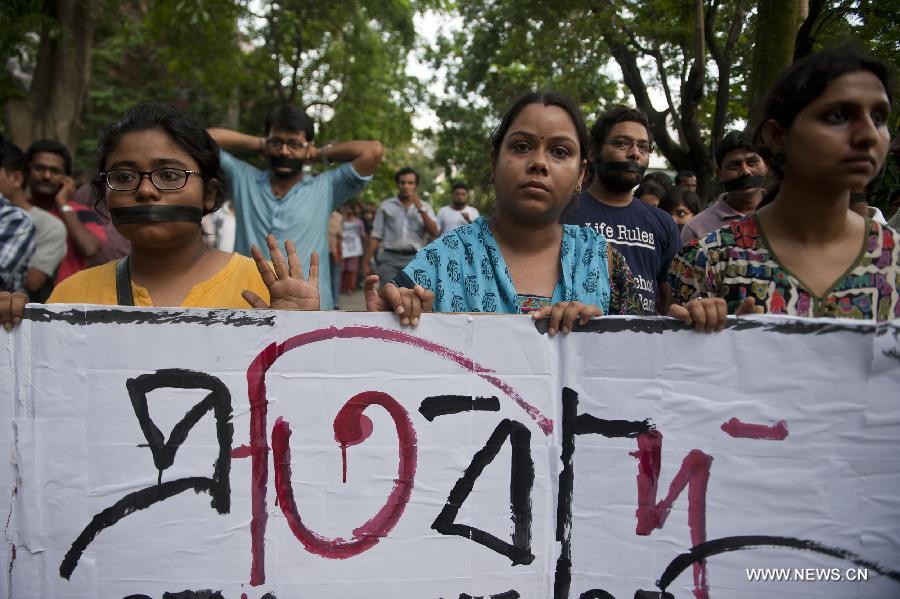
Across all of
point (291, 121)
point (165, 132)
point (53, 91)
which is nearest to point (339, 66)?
point (53, 91)

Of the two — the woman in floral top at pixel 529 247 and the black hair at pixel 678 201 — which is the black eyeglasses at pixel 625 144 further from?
the black hair at pixel 678 201

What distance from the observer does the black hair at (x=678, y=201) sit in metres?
6.46

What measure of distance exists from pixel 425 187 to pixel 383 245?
4056 centimetres

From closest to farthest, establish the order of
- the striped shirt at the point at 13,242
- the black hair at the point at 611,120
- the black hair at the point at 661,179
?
the striped shirt at the point at 13,242 → the black hair at the point at 611,120 → the black hair at the point at 661,179

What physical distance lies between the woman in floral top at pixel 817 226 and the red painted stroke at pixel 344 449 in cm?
75

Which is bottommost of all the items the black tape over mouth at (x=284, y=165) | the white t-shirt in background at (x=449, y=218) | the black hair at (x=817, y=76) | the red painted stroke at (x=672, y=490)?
the red painted stroke at (x=672, y=490)

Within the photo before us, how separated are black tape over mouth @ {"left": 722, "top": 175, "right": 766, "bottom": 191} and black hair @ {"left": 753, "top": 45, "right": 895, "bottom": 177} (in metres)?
1.84

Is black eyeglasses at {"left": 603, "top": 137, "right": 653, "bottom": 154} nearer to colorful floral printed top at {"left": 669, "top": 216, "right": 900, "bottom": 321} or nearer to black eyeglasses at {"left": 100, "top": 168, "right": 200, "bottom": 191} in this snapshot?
colorful floral printed top at {"left": 669, "top": 216, "right": 900, "bottom": 321}

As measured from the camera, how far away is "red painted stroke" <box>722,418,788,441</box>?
6.22 ft

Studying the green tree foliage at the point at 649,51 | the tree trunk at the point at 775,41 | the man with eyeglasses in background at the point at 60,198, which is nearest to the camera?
the man with eyeglasses in background at the point at 60,198

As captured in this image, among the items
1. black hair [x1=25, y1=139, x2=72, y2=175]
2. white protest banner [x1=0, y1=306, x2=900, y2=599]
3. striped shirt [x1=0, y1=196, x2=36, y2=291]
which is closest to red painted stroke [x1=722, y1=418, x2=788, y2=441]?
white protest banner [x1=0, y1=306, x2=900, y2=599]

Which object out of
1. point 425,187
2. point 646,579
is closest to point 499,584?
point 646,579

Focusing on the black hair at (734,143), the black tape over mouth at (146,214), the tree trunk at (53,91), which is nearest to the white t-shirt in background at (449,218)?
the tree trunk at (53,91)

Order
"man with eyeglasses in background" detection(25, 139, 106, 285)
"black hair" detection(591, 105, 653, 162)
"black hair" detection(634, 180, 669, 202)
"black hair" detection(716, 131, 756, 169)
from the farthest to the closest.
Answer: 1. "black hair" detection(634, 180, 669, 202)
2. "man with eyeglasses in background" detection(25, 139, 106, 285)
3. "black hair" detection(716, 131, 756, 169)
4. "black hair" detection(591, 105, 653, 162)
